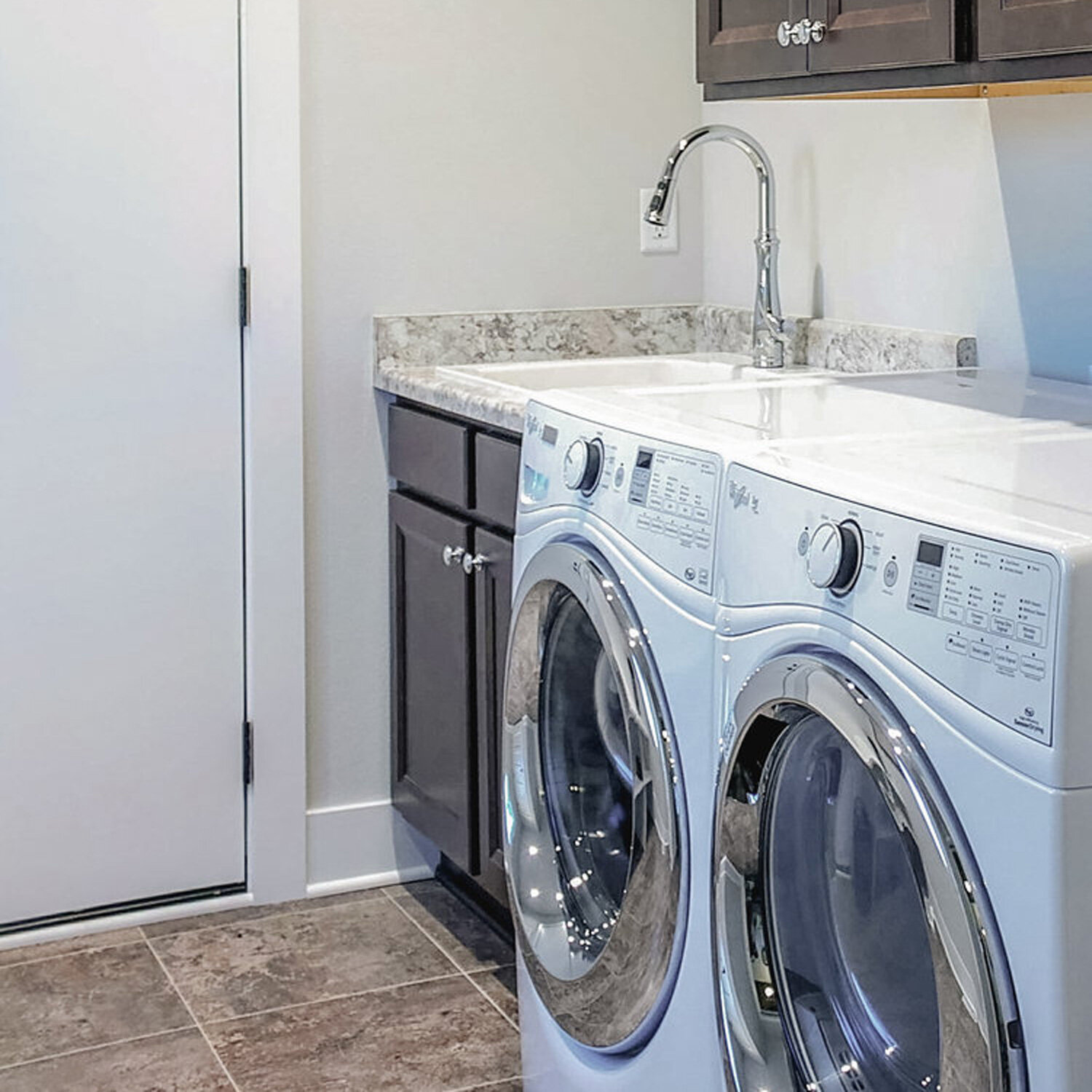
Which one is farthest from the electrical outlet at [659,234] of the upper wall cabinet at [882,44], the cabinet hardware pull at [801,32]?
the cabinet hardware pull at [801,32]

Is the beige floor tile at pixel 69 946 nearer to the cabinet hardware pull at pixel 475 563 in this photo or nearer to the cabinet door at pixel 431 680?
the cabinet door at pixel 431 680

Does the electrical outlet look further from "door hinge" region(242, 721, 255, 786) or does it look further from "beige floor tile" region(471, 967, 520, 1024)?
"beige floor tile" region(471, 967, 520, 1024)

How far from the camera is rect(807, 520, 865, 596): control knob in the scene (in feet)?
4.59

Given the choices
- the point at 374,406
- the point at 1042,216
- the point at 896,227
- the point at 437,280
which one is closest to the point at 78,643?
the point at 374,406

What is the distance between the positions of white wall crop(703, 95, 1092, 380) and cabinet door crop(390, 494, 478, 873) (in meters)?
0.75

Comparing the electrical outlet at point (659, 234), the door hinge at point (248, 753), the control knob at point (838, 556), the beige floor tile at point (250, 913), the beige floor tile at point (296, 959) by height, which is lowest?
the beige floor tile at point (296, 959)

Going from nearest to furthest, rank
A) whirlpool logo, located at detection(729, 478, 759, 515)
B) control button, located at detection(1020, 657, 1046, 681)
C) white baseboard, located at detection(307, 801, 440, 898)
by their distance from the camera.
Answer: control button, located at detection(1020, 657, 1046, 681) < whirlpool logo, located at detection(729, 478, 759, 515) < white baseboard, located at detection(307, 801, 440, 898)

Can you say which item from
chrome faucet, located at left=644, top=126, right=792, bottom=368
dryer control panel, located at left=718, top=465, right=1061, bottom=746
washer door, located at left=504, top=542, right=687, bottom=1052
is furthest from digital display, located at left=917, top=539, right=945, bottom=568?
chrome faucet, located at left=644, top=126, right=792, bottom=368

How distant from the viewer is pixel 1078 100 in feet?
7.27

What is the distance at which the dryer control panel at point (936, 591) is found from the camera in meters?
1.18

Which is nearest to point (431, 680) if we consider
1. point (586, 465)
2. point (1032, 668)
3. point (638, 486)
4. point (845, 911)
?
point (586, 465)

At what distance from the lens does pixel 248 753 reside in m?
2.97

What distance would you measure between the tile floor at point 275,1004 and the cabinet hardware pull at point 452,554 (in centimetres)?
66

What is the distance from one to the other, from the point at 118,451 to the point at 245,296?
0.34 m
